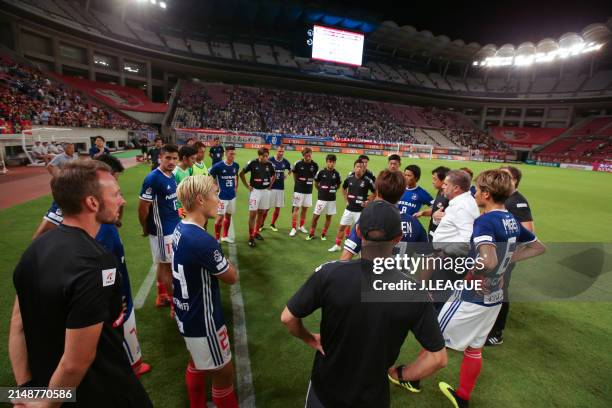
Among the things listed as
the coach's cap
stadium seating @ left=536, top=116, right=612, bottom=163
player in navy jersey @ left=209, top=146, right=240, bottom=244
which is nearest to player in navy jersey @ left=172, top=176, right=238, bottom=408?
the coach's cap

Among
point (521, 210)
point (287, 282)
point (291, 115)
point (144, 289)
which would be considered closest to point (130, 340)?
point (144, 289)

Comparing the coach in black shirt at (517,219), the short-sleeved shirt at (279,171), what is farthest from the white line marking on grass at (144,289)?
the coach in black shirt at (517,219)

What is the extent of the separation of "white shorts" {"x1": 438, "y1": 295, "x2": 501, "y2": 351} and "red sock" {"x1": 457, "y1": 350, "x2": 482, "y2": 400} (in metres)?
0.09

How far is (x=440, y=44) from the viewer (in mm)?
58094

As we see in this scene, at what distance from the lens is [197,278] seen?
8.63 feet

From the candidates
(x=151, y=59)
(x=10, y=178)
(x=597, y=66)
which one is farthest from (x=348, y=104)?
(x=10, y=178)

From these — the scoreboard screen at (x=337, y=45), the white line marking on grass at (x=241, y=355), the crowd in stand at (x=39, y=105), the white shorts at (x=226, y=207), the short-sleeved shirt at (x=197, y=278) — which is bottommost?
the white line marking on grass at (x=241, y=355)

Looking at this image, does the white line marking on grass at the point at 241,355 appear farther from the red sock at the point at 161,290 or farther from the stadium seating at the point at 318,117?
the stadium seating at the point at 318,117

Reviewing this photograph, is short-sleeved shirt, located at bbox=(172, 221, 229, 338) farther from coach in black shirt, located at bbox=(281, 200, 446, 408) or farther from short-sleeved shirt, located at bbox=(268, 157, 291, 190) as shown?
short-sleeved shirt, located at bbox=(268, 157, 291, 190)

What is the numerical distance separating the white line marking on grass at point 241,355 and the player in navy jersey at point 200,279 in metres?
0.68

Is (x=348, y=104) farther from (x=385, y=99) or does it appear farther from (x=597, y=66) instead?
(x=597, y=66)

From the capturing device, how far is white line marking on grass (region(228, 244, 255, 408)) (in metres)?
3.35

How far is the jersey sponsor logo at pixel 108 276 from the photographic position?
1.61 m

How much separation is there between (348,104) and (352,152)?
24.8m
